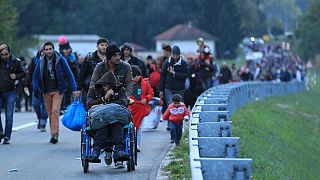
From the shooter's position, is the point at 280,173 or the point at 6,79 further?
the point at 6,79

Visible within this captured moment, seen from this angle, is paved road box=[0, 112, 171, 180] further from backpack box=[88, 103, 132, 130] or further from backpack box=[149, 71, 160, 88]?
backpack box=[149, 71, 160, 88]

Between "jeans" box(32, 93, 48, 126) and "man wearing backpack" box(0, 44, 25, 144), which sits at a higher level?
"man wearing backpack" box(0, 44, 25, 144)

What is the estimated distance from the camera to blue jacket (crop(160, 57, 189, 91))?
20.5 meters

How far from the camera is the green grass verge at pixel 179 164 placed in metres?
13.7

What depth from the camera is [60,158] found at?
53.8 ft

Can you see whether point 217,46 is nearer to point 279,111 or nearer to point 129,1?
point 129,1

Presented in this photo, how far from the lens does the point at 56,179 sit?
1369 cm

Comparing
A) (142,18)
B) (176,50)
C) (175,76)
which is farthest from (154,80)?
(142,18)

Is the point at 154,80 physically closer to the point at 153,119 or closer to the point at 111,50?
the point at 153,119

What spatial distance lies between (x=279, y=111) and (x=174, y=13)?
262 feet

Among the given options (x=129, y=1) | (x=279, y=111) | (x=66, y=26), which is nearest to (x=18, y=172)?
(x=279, y=111)

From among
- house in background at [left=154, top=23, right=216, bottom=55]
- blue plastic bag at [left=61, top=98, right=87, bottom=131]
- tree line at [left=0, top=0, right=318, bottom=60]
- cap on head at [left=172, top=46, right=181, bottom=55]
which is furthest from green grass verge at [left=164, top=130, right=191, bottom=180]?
house in background at [left=154, top=23, right=216, bottom=55]

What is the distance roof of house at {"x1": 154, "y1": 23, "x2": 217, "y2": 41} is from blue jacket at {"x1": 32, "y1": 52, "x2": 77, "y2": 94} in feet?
316

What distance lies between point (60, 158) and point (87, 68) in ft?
5.39
